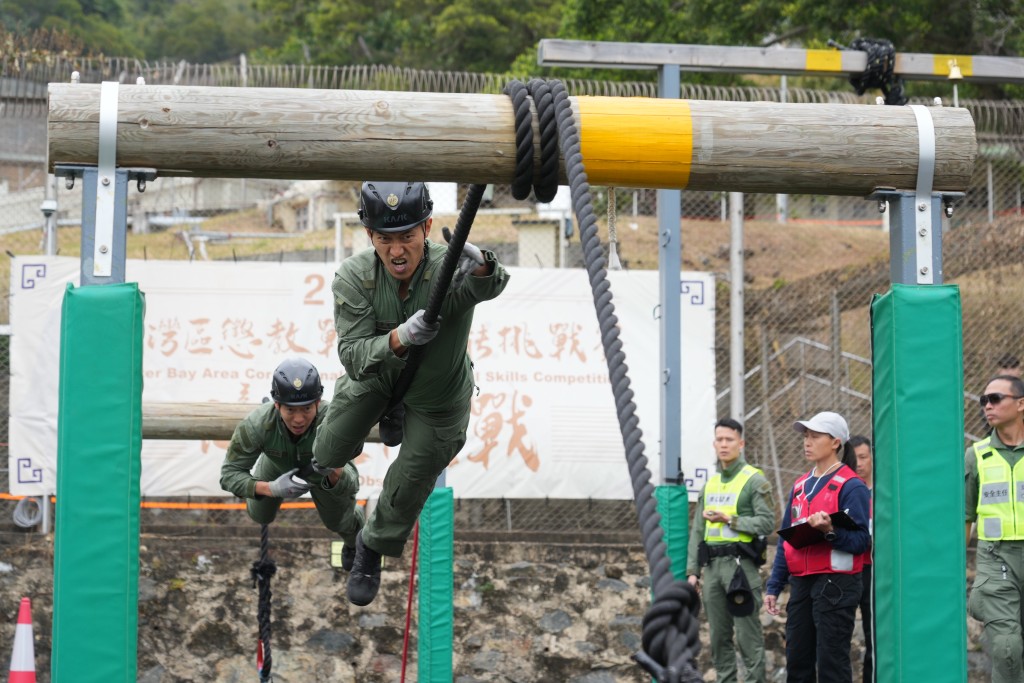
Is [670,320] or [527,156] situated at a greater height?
[670,320]

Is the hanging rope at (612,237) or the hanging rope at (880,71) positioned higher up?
the hanging rope at (880,71)

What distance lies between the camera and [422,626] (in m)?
7.81

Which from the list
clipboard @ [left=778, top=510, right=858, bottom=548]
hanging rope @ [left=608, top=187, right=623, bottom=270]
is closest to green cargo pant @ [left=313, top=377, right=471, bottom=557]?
hanging rope @ [left=608, top=187, right=623, bottom=270]

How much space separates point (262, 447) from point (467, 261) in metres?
3.41

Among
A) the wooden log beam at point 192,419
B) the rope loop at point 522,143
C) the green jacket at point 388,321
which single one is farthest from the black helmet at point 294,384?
the rope loop at point 522,143

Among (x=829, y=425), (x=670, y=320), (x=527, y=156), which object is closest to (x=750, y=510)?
(x=829, y=425)

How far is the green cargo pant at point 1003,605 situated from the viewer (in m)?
6.45

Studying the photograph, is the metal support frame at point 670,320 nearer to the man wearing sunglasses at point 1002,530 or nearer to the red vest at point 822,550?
the red vest at point 822,550

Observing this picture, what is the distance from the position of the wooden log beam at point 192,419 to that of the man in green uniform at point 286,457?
0.49 ft

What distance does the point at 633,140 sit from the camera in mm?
4305

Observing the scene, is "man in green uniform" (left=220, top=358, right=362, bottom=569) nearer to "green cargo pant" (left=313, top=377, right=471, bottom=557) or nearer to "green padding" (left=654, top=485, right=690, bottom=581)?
"green cargo pant" (left=313, top=377, right=471, bottom=557)

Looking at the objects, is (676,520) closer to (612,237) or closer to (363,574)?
(363,574)

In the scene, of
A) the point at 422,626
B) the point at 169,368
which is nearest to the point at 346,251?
the point at 169,368

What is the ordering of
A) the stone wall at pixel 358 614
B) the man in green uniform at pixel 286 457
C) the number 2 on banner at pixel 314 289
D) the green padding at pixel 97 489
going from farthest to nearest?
the number 2 on banner at pixel 314 289
the stone wall at pixel 358 614
the man in green uniform at pixel 286 457
the green padding at pixel 97 489
